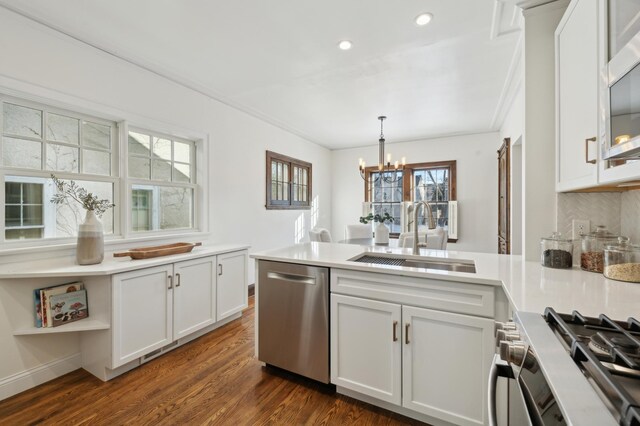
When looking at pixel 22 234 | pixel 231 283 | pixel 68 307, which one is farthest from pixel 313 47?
pixel 68 307

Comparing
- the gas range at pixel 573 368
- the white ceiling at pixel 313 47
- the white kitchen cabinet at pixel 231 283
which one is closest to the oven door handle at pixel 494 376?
the gas range at pixel 573 368

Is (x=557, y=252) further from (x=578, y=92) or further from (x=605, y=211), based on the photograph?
(x=578, y=92)

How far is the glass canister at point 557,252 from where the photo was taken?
1.59m

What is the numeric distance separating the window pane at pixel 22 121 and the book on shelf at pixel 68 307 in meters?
1.24

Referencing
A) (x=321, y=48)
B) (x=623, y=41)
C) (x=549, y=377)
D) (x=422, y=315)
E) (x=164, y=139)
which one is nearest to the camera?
(x=549, y=377)

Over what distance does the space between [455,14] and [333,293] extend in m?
2.14

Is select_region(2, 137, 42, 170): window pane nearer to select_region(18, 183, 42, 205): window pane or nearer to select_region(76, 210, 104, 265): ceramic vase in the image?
select_region(18, 183, 42, 205): window pane

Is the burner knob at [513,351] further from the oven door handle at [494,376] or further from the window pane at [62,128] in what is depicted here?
the window pane at [62,128]

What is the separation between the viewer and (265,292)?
82.9 inches

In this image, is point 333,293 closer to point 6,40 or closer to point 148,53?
point 148,53

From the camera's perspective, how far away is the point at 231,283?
305cm

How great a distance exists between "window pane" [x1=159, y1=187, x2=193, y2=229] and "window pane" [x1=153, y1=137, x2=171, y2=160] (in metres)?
0.36

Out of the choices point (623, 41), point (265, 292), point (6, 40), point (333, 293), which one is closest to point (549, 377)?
point (623, 41)

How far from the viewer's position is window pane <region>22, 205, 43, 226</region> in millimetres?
2096
